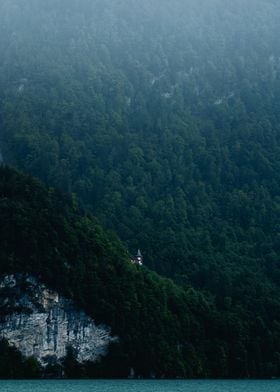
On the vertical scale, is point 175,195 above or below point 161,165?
below

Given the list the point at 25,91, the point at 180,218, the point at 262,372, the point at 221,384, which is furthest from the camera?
the point at 25,91

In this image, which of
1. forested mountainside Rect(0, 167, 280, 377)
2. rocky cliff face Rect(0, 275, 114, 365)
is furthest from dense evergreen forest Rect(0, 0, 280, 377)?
rocky cliff face Rect(0, 275, 114, 365)

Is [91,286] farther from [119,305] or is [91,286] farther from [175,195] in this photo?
[175,195]

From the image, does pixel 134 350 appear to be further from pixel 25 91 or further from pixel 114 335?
pixel 25 91

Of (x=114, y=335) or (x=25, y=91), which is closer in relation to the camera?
(x=114, y=335)

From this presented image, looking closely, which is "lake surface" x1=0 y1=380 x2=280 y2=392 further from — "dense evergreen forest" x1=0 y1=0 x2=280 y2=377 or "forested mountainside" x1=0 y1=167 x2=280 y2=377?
"dense evergreen forest" x1=0 y1=0 x2=280 y2=377

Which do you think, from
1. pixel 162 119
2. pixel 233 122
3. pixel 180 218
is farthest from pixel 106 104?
pixel 180 218

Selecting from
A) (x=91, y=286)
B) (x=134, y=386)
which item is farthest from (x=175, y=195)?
(x=134, y=386)

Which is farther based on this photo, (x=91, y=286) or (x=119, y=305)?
(x=119, y=305)
